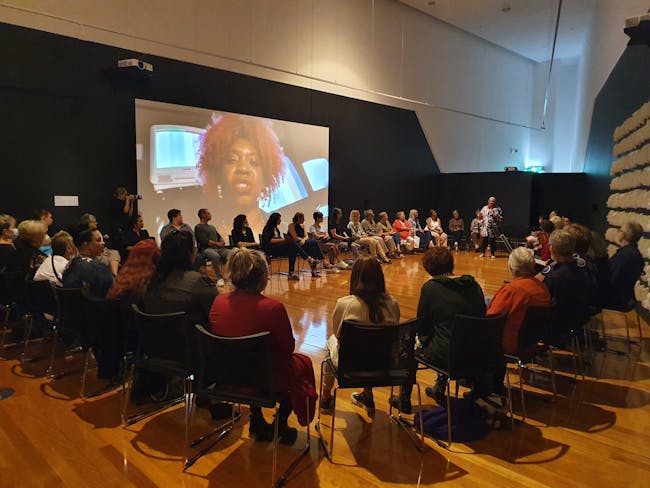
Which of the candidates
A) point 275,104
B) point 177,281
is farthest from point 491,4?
point 177,281

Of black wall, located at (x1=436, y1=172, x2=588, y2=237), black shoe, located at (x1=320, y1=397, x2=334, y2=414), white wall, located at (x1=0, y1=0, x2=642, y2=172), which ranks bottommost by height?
black shoe, located at (x1=320, y1=397, x2=334, y2=414)

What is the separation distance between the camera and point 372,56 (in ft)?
38.5

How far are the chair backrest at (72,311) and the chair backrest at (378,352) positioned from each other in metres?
1.86

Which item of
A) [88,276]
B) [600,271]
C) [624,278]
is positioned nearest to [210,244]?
[88,276]

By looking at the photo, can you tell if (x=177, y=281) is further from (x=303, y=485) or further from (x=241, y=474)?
(x=303, y=485)

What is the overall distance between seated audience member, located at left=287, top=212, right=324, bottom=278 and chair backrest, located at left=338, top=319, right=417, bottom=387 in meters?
5.31

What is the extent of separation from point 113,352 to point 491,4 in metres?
13.0

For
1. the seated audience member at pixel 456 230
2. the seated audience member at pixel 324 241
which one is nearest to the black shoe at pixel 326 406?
the seated audience member at pixel 324 241

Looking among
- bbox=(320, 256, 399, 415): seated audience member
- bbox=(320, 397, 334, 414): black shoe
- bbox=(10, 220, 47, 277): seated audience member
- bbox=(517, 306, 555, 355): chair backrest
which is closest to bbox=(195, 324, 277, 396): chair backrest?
bbox=(320, 256, 399, 415): seated audience member

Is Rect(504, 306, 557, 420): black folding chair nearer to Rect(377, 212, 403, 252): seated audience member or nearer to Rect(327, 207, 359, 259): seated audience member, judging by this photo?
Rect(327, 207, 359, 259): seated audience member

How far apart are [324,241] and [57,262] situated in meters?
5.55

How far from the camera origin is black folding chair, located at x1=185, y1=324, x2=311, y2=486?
2145mm

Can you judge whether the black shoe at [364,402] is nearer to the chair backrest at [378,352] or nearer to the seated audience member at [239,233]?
the chair backrest at [378,352]

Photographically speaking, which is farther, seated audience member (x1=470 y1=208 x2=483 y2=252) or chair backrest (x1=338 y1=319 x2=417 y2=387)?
seated audience member (x1=470 y1=208 x2=483 y2=252)
